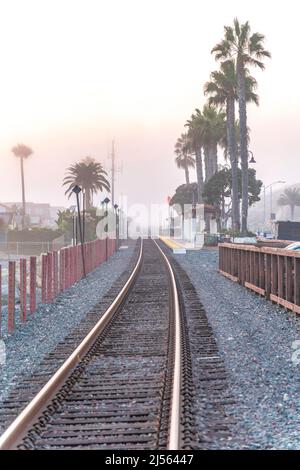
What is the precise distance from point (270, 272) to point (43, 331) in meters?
6.59

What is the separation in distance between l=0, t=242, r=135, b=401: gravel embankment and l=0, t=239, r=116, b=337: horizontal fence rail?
0.87ft

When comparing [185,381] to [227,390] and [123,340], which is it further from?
[123,340]

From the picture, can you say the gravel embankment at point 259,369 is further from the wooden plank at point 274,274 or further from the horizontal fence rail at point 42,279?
the horizontal fence rail at point 42,279

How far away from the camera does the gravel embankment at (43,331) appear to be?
8.85 m

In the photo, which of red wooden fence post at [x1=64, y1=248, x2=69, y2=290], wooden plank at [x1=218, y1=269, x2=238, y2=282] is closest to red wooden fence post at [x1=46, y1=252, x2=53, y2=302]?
red wooden fence post at [x1=64, y1=248, x2=69, y2=290]

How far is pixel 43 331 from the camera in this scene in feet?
40.9

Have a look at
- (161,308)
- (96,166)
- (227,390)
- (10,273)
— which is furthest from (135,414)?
(96,166)

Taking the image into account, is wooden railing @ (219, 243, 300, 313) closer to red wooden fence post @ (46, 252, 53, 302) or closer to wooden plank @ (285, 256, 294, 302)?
wooden plank @ (285, 256, 294, 302)

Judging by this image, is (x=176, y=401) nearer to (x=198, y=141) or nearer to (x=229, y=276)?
(x=229, y=276)

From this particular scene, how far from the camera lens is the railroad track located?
5.50 meters

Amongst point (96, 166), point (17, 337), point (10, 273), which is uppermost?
point (96, 166)

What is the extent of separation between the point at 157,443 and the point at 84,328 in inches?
279

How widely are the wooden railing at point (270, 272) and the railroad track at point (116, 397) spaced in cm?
299

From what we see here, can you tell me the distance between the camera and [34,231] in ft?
246
